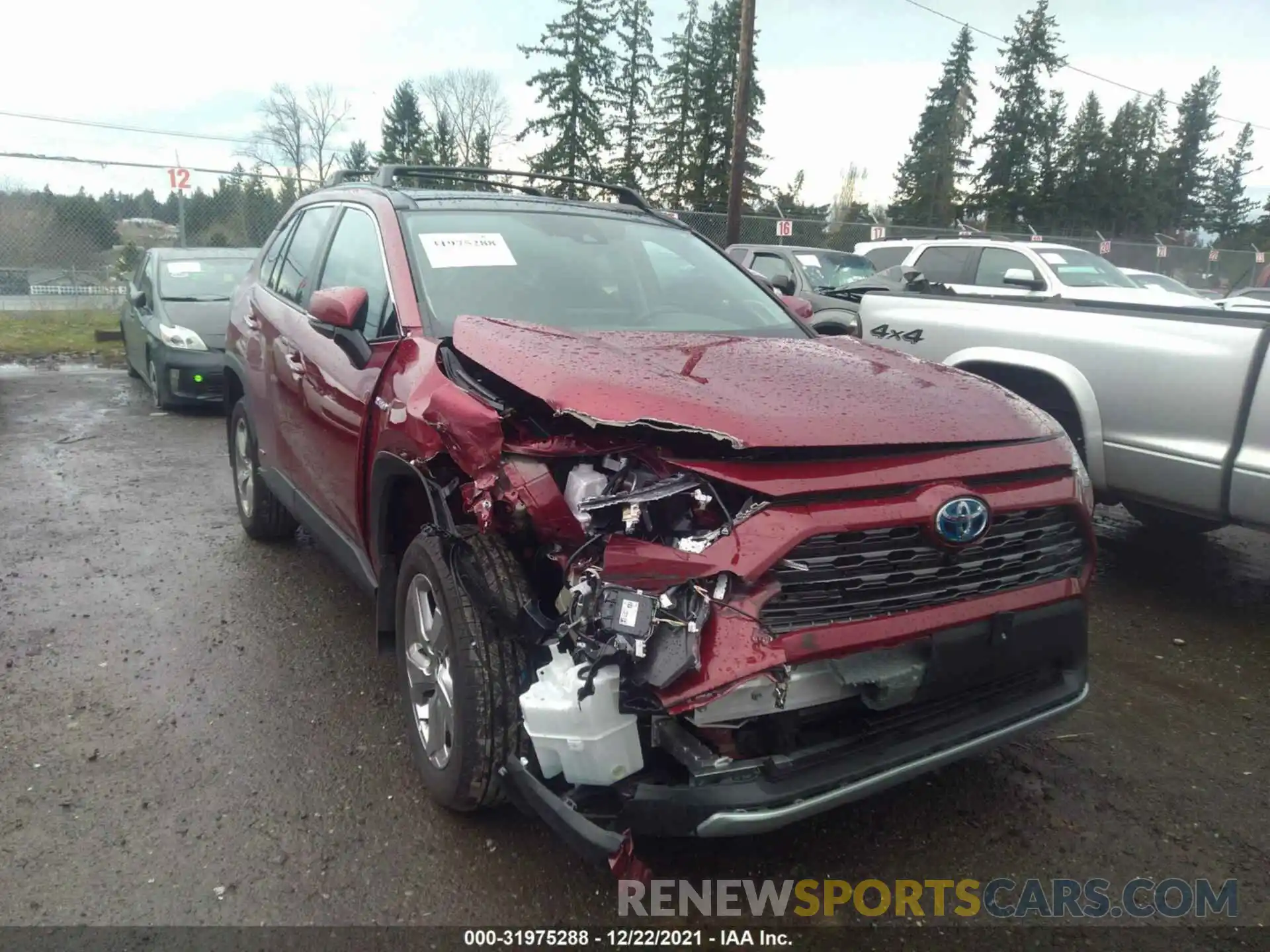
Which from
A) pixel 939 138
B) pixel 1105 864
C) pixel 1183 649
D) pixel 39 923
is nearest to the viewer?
pixel 39 923

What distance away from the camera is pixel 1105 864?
2.67 metres

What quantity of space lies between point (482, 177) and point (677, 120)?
39.0 meters

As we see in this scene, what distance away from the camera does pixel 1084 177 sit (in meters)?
49.2

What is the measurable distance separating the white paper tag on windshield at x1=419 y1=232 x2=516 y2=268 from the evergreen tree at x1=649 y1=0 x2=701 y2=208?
38.5 m

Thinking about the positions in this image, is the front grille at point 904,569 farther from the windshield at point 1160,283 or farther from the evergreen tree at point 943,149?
the evergreen tree at point 943,149

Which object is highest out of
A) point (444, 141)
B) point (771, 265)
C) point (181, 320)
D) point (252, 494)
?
point (444, 141)

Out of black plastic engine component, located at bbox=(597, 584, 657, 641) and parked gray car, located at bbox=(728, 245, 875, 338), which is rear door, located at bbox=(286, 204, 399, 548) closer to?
black plastic engine component, located at bbox=(597, 584, 657, 641)

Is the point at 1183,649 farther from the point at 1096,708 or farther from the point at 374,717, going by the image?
the point at 374,717

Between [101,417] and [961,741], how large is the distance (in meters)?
9.08

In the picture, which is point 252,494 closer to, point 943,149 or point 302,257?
point 302,257

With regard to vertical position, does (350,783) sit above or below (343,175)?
below

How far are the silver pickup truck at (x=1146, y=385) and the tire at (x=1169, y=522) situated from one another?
78cm

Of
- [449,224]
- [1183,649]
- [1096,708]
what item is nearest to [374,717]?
[449,224]

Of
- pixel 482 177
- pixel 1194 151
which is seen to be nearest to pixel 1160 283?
pixel 482 177
